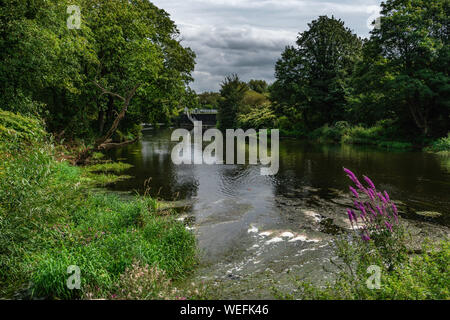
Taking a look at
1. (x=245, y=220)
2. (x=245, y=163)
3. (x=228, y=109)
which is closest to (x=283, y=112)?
(x=228, y=109)

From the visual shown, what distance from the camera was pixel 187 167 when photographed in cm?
1873

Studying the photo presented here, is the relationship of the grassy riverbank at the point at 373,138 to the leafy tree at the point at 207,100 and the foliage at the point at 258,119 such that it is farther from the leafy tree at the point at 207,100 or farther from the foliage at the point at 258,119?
the leafy tree at the point at 207,100

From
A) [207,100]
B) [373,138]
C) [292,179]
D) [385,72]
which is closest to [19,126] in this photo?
[292,179]

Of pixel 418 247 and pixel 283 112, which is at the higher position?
pixel 283 112

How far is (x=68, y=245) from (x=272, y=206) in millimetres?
6571

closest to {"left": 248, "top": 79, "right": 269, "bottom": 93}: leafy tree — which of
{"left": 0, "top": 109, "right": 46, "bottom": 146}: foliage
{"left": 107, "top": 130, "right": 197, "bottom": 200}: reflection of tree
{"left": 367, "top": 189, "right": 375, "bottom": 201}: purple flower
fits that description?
{"left": 107, "top": 130, "right": 197, "bottom": 200}: reflection of tree

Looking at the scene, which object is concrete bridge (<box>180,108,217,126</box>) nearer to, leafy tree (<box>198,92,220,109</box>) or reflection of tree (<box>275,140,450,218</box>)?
leafy tree (<box>198,92,220,109</box>)

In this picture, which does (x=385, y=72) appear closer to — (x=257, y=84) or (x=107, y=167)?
(x=107, y=167)

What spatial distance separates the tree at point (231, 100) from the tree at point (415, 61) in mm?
32970

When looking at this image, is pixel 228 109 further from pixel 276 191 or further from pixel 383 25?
pixel 276 191

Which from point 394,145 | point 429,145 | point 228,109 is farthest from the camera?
point 228,109

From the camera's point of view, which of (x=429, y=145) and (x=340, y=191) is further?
(x=429, y=145)

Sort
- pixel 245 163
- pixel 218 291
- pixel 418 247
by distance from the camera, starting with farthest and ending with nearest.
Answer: pixel 245 163, pixel 418 247, pixel 218 291
